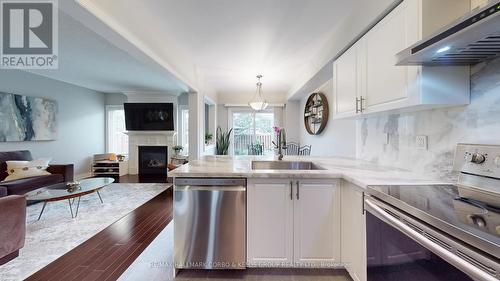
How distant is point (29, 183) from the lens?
3621mm

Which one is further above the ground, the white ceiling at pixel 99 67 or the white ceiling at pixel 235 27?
the white ceiling at pixel 99 67

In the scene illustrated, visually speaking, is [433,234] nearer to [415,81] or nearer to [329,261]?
[415,81]

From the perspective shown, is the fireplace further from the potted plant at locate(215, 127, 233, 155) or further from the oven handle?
the oven handle

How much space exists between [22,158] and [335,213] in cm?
532

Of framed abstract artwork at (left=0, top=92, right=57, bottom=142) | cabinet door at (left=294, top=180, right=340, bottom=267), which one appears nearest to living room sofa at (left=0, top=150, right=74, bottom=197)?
framed abstract artwork at (left=0, top=92, right=57, bottom=142)

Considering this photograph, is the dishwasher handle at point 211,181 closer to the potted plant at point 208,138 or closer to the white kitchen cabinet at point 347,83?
the white kitchen cabinet at point 347,83

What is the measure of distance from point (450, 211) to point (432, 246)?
0.19 metres

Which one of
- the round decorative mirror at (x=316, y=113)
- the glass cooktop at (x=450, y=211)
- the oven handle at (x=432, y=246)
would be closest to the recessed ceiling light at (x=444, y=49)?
the glass cooktop at (x=450, y=211)

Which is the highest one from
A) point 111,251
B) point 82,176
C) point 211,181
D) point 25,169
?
point 211,181

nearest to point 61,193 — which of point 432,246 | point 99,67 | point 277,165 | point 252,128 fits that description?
point 99,67

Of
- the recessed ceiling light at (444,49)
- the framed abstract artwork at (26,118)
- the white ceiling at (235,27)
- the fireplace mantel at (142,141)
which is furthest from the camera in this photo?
the fireplace mantel at (142,141)

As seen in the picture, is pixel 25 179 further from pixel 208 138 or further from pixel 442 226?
pixel 442 226

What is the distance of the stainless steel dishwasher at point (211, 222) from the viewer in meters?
1.91

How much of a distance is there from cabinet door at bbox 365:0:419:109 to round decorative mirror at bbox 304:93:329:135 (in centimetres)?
241
